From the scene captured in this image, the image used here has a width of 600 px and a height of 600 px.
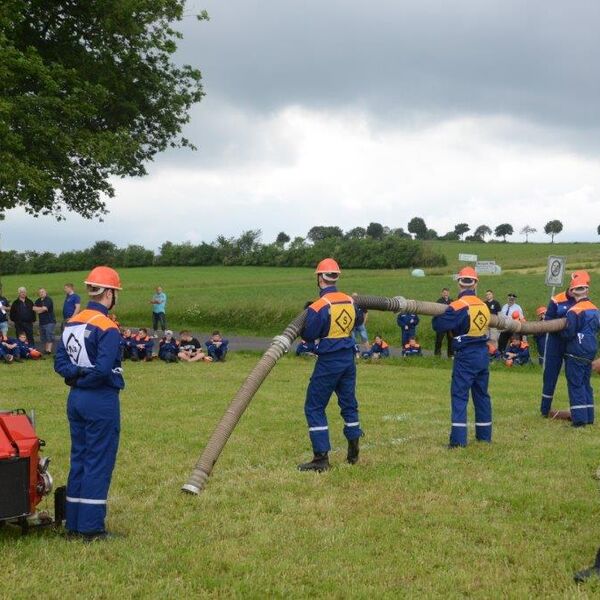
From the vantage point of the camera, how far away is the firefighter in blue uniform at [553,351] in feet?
40.0

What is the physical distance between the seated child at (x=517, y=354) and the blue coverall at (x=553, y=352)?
9967mm

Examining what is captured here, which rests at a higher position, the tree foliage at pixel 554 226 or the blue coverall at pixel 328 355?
the tree foliage at pixel 554 226

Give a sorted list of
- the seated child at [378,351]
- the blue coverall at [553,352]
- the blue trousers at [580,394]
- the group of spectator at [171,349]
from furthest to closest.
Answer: the seated child at [378,351], the group of spectator at [171,349], the blue coverall at [553,352], the blue trousers at [580,394]

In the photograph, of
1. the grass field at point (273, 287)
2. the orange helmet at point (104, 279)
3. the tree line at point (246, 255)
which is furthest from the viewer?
the tree line at point (246, 255)

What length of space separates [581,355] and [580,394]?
0.62 m

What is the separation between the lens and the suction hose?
7969 millimetres

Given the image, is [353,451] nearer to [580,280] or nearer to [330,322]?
[330,322]

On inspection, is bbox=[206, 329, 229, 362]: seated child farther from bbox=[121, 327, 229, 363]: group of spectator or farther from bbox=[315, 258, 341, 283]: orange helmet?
bbox=[315, 258, 341, 283]: orange helmet

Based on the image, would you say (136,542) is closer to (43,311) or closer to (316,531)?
(316,531)

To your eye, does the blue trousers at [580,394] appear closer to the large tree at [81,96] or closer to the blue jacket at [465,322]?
the blue jacket at [465,322]

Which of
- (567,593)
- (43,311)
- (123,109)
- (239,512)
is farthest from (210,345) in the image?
(567,593)

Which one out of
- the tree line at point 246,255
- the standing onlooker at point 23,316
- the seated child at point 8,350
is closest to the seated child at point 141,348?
the seated child at point 8,350

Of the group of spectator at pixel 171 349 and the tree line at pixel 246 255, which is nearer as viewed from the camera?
the group of spectator at pixel 171 349

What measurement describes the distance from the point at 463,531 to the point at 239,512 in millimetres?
2152
